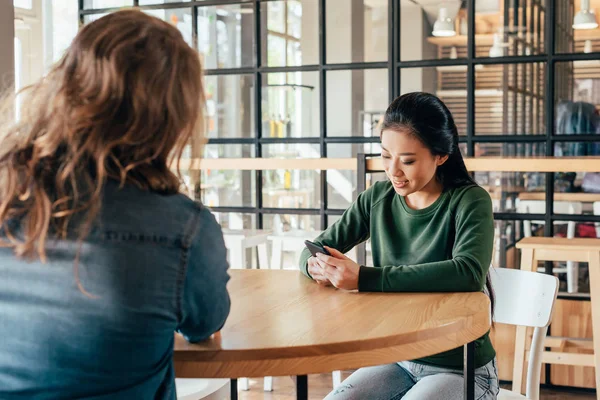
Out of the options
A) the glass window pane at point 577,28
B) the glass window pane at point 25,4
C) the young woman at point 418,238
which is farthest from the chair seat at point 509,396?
the glass window pane at point 25,4

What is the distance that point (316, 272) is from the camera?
1735mm

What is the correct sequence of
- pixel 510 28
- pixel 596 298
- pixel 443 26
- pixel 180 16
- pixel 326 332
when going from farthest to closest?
pixel 180 16, pixel 443 26, pixel 510 28, pixel 596 298, pixel 326 332

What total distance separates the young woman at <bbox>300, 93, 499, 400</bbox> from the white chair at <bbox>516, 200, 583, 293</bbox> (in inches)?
89.4

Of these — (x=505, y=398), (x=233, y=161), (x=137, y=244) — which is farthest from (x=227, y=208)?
(x=137, y=244)

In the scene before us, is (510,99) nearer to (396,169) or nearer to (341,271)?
(396,169)

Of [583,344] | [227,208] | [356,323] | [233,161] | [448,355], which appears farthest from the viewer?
[227,208]

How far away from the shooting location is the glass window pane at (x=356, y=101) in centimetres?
448

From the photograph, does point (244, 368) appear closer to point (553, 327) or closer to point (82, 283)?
point (82, 283)

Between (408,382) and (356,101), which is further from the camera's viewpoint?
(356,101)

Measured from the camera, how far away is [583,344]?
364 centimetres

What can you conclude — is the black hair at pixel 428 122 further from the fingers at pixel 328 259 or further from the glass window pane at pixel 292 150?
the glass window pane at pixel 292 150

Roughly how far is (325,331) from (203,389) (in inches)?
30.2

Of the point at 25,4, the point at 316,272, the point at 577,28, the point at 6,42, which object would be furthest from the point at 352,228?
the point at 25,4

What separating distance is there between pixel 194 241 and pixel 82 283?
0.15 m
